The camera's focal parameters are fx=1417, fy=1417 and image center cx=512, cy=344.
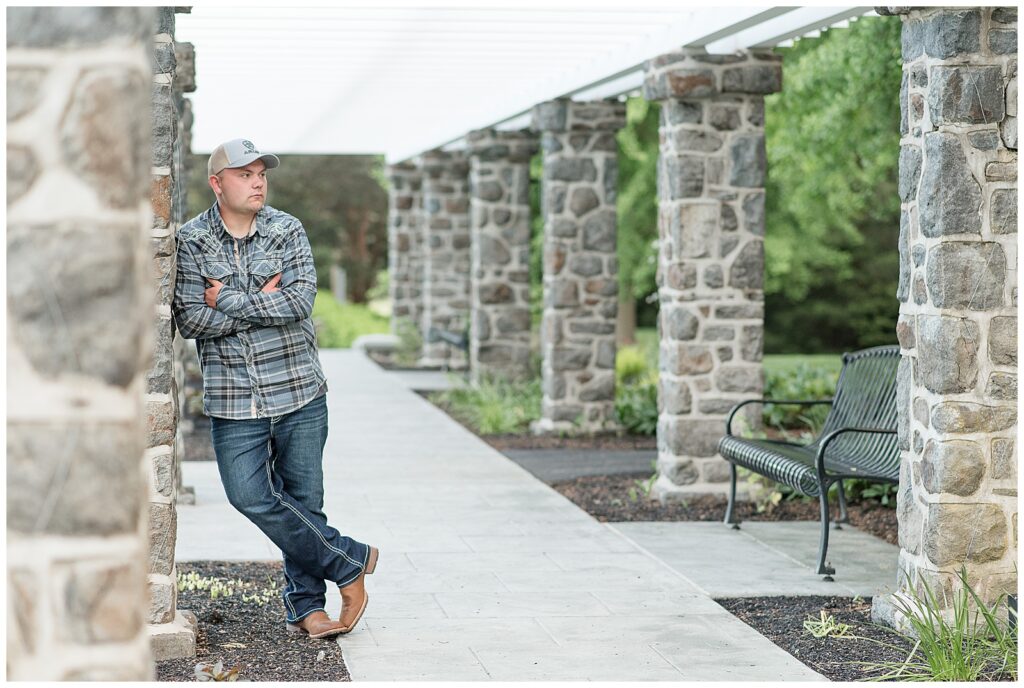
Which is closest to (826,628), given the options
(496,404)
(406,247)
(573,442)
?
(573,442)

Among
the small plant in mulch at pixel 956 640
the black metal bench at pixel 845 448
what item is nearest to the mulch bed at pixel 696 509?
the black metal bench at pixel 845 448

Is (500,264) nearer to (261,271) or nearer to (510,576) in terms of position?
(510,576)

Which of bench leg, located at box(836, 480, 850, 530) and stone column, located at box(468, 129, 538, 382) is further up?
stone column, located at box(468, 129, 538, 382)

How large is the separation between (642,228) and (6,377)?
18.9 meters

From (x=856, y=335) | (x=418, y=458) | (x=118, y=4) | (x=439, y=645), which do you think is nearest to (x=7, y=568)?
(x=118, y=4)

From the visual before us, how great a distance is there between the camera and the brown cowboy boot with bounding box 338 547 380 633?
17.5 feet

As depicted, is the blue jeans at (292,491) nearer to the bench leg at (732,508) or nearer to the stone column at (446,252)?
the bench leg at (732,508)

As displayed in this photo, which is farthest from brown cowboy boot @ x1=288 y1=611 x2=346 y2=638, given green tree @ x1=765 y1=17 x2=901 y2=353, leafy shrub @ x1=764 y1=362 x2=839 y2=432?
green tree @ x1=765 y1=17 x2=901 y2=353

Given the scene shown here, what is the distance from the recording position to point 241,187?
5070 millimetres

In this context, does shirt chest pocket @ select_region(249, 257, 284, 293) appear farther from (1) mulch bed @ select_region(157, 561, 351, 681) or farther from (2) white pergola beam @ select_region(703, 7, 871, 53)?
(2) white pergola beam @ select_region(703, 7, 871, 53)

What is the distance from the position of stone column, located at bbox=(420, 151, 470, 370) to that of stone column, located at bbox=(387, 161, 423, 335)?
93.9 inches

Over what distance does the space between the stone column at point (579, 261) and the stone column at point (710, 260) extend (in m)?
2.78

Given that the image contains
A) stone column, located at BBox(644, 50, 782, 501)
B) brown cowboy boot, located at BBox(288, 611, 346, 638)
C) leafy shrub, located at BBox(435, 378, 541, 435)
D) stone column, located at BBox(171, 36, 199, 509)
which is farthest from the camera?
leafy shrub, located at BBox(435, 378, 541, 435)

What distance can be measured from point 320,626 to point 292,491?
21.4 inches
